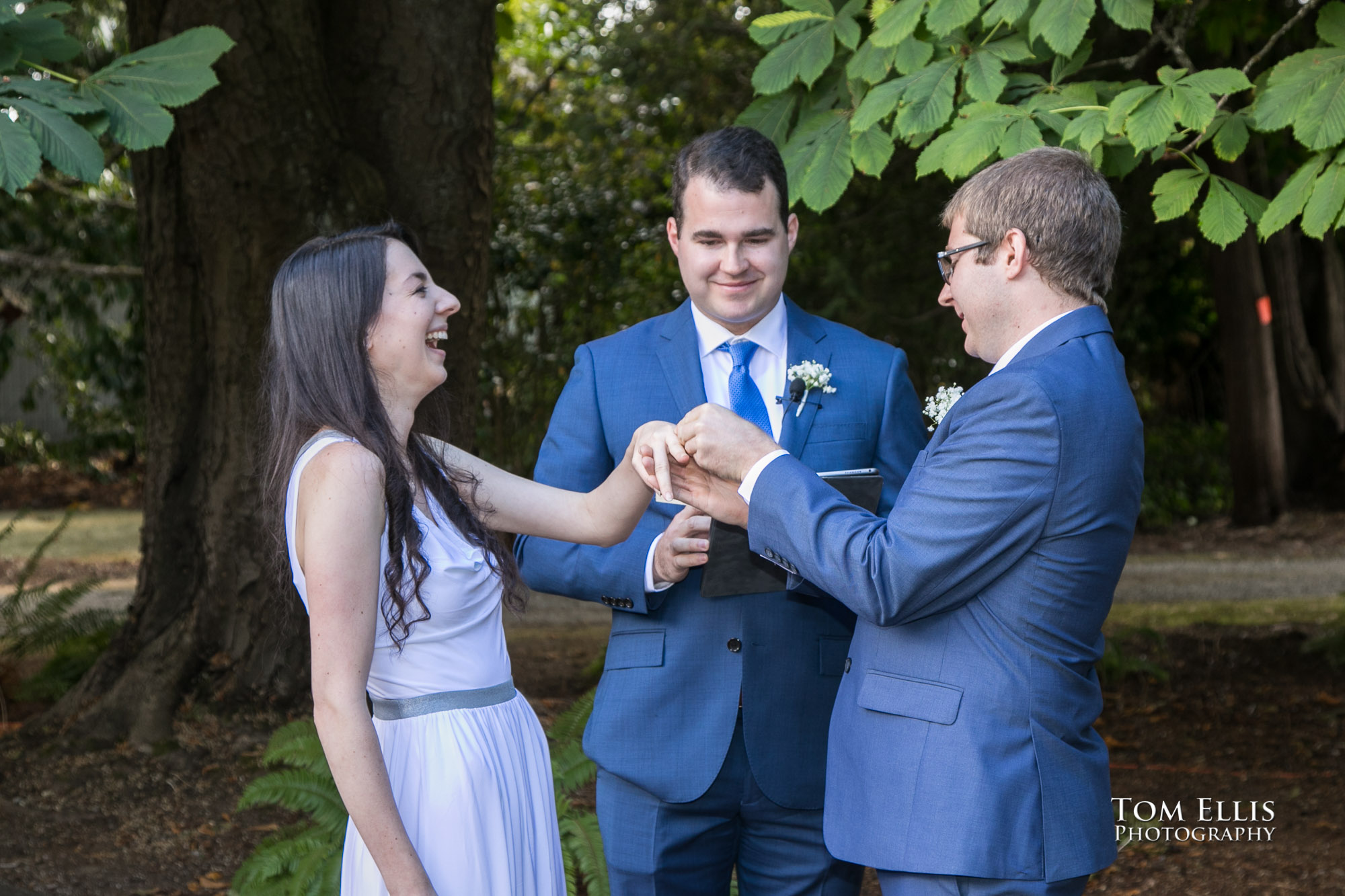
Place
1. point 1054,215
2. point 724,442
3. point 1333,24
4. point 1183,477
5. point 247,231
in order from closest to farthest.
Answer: point 1054,215
point 724,442
point 1333,24
point 247,231
point 1183,477

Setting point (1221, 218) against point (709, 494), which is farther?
point (1221, 218)

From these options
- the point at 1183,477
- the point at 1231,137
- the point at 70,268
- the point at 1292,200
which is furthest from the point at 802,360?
the point at 1183,477

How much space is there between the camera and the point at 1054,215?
2172mm

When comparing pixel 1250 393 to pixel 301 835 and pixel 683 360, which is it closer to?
pixel 301 835

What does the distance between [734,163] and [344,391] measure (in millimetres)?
1125

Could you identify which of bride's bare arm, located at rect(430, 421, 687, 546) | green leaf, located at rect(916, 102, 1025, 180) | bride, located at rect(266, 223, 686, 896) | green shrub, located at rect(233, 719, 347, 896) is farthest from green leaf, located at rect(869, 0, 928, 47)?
green shrub, located at rect(233, 719, 347, 896)

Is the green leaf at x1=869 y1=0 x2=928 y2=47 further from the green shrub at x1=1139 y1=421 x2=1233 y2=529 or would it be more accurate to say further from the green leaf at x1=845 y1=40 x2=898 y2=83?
the green shrub at x1=1139 y1=421 x2=1233 y2=529

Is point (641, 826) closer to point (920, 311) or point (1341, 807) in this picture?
point (1341, 807)

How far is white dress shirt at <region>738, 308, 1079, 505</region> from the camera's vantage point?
7.32ft

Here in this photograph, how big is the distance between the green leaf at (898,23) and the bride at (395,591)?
1593 millimetres

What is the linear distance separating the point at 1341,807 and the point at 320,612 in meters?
4.75

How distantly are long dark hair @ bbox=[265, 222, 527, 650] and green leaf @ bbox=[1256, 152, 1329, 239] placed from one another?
2296 mm

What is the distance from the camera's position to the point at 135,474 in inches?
709

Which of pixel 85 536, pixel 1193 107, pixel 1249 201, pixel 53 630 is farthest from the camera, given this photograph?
pixel 85 536
